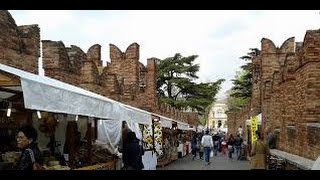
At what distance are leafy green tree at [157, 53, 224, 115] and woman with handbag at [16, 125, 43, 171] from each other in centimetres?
5080

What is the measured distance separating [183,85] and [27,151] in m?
51.7

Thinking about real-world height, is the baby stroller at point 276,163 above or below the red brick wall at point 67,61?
below

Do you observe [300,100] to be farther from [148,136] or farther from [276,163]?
[148,136]

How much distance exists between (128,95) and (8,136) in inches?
440

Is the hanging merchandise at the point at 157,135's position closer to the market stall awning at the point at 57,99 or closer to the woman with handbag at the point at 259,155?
the woman with handbag at the point at 259,155

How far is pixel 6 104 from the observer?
349 inches

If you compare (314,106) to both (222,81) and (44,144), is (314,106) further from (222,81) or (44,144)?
(222,81)

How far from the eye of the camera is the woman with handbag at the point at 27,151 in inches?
208

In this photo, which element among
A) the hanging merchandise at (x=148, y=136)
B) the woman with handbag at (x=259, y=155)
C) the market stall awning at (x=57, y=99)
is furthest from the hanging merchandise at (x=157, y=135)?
the market stall awning at (x=57, y=99)

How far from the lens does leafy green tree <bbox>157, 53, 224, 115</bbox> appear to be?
57.0 meters

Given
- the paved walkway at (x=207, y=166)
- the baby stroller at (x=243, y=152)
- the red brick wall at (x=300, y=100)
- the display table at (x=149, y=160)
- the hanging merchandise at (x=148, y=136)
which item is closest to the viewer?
the red brick wall at (x=300, y=100)

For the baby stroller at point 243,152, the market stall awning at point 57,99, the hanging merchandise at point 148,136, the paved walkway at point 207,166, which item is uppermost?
the market stall awning at point 57,99

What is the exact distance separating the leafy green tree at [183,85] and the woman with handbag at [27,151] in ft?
167
